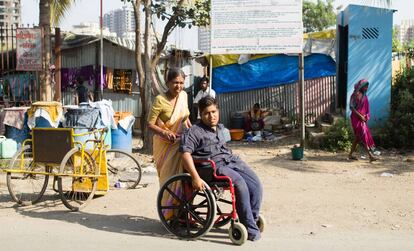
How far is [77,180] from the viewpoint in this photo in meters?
6.34

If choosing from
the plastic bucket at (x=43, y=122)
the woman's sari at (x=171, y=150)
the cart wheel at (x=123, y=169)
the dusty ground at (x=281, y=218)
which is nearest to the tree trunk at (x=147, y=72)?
the plastic bucket at (x=43, y=122)

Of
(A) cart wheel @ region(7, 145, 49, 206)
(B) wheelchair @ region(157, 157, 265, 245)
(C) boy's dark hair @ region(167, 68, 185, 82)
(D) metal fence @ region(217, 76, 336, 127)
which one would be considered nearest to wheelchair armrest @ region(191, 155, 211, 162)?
(B) wheelchair @ region(157, 157, 265, 245)

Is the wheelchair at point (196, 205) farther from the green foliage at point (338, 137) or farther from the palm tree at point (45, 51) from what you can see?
the palm tree at point (45, 51)

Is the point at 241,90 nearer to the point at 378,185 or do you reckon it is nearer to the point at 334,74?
the point at 334,74

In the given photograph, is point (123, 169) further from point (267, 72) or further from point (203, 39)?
point (203, 39)

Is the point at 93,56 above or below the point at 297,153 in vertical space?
above

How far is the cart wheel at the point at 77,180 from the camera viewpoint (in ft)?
20.1

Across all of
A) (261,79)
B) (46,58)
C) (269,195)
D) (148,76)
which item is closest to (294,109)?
(261,79)

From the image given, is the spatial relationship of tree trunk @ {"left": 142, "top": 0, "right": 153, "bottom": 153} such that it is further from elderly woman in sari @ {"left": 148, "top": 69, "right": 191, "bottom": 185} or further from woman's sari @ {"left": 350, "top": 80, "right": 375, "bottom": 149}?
elderly woman in sari @ {"left": 148, "top": 69, "right": 191, "bottom": 185}

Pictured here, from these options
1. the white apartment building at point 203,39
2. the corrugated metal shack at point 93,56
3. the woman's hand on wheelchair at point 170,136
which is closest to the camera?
the woman's hand on wheelchair at point 170,136

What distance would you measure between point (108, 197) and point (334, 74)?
370 inches

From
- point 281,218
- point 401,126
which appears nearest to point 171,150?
point 281,218

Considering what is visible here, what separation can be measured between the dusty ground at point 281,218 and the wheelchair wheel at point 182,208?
126 millimetres

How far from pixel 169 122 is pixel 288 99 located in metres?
10.4
